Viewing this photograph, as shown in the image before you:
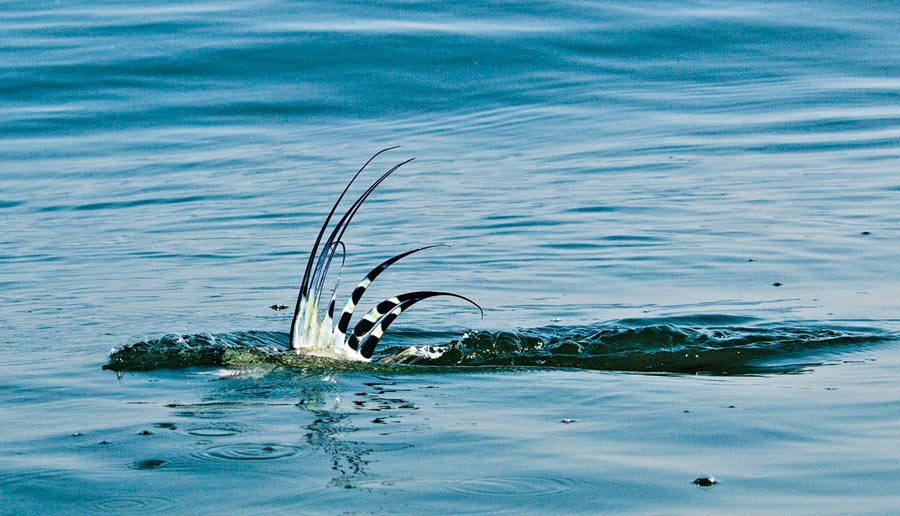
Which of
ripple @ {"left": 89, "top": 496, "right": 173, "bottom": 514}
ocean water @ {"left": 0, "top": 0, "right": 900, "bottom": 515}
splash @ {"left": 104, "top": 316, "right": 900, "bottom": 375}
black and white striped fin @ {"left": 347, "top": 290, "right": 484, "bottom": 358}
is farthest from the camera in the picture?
splash @ {"left": 104, "top": 316, "right": 900, "bottom": 375}

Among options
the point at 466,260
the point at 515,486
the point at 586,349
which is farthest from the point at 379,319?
the point at 466,260

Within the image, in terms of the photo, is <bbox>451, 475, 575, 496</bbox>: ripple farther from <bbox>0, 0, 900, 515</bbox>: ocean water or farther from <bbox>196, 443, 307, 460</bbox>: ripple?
<bbox>196, 443, 307, 460</bbox>: ripple

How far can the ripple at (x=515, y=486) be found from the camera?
11.5ft

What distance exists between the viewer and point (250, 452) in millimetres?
3930

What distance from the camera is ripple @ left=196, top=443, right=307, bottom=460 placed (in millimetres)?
3871

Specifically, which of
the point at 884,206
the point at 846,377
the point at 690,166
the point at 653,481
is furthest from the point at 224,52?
the point at 653,481

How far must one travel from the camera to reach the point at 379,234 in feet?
30.7

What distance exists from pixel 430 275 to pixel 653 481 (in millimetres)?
4367

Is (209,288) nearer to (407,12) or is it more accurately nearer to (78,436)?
(78,436)

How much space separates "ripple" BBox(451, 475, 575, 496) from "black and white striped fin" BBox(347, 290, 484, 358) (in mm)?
1580

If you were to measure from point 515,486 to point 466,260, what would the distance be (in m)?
4.75

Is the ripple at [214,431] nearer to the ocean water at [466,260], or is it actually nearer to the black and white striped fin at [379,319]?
the ocean water at [466,260]

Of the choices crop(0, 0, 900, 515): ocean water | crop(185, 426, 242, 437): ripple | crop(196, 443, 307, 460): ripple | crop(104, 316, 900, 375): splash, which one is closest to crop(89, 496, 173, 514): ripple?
crop(0, 0, 900, 515): ocean water

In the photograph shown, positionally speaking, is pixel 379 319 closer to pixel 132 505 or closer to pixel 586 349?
pixel 586 349
